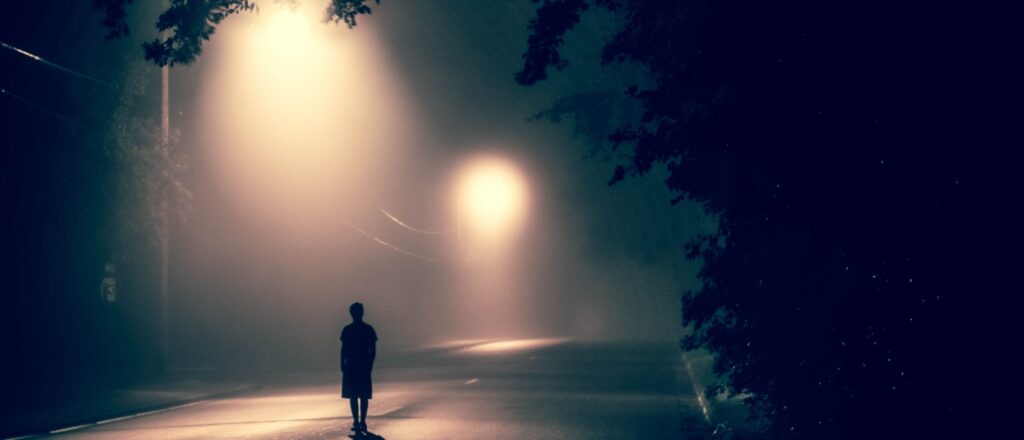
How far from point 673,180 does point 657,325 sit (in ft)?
299

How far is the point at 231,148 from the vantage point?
154 feet

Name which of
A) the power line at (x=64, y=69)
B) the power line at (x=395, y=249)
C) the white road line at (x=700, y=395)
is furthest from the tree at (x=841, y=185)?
the power line at (x=395, y=249)

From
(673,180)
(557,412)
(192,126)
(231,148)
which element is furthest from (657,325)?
(673,180)

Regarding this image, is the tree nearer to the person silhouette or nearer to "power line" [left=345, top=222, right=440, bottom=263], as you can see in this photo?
the person silhouette

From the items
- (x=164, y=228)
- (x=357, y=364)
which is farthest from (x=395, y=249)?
(x=357, y=364)

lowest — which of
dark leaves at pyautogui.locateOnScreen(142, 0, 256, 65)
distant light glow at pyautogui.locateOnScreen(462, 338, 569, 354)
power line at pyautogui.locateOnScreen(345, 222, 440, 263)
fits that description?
distant light glow at pyautogui.locateOnScreen(462, 338, 569, 354)

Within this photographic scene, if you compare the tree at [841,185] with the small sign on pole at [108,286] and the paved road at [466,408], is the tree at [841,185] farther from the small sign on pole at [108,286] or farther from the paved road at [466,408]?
the small sign on pole at [108,286]

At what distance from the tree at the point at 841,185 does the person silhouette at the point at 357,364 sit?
256 inches

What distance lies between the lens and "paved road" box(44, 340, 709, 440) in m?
14.9

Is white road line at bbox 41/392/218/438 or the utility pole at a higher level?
the utility pole

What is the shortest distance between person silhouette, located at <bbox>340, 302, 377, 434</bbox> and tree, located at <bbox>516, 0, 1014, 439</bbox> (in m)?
6.51

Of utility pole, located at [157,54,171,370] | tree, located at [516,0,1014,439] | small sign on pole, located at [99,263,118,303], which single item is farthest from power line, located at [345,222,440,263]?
tree, located at [516,0,1014,439]

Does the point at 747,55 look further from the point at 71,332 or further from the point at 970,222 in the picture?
the point at 71,332

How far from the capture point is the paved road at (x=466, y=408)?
14852 millimetres
